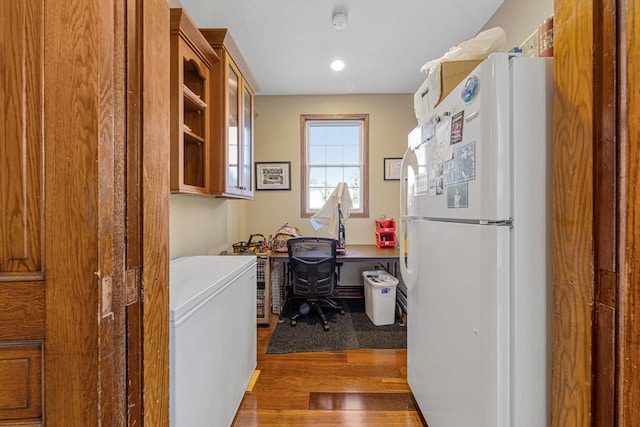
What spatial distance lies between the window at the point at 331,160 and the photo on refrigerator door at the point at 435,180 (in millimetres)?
2283

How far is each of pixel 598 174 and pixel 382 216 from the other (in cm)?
278

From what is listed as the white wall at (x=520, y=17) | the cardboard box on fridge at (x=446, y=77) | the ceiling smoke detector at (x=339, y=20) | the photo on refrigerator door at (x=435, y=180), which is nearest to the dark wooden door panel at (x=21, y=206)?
the photo on refrigerator door at (x=435, y=180)

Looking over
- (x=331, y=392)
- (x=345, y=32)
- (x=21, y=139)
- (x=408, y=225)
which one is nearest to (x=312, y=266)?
(x=331, y=392)

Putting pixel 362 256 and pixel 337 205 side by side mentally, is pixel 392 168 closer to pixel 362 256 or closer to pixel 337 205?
pixel 337 205

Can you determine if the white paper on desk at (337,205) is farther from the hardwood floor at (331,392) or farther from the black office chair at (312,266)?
the hardwood floor at (331,392)

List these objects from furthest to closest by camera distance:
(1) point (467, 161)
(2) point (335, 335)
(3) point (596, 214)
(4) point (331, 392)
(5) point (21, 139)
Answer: (2) point (335, 335)
(4) point (331, 392)
(1) point (467, 161)
(3) point (596, 214)
(5) point (21, 139)

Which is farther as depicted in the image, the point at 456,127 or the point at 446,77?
the point at 446,77

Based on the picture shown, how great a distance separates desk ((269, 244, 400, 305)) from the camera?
2.66 metres

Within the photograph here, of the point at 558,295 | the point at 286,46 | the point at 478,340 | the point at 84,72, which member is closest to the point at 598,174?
the point at 558,295

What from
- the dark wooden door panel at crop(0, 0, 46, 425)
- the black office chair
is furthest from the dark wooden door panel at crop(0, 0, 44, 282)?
the black office chair

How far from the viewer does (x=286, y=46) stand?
2.45 meters

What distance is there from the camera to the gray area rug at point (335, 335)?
89.1 inches

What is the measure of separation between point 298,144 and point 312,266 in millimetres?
1728

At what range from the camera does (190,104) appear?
1.67 metres
